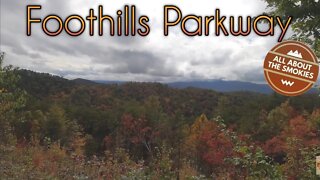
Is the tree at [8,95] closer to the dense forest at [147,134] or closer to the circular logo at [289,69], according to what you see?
the dense forest at [147,134]

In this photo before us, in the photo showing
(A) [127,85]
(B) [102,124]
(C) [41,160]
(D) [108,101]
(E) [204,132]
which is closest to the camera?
(C) [41,160]

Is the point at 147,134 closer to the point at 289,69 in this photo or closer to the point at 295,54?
the point at 295,54

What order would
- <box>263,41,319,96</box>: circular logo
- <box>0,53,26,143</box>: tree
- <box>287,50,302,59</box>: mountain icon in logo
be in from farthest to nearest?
A: 1. <box>0,53,26,143</box>: tree
2. <box>287,50,302,59</box>: mountain icon in logo
3. <box>263,41,319,96</box>: circular logo

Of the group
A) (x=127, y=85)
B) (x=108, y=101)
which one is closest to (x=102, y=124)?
(x=108, y=101)

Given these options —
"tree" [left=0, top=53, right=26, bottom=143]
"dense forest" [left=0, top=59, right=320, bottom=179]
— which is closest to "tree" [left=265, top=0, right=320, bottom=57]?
"dense forest" [left=0, top=59, right=320, bottom=179]

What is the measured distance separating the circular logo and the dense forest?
52.4 inches

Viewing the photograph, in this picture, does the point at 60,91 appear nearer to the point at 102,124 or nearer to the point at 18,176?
the point at 102,124

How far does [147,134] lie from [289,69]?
217 ft

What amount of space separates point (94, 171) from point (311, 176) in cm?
436

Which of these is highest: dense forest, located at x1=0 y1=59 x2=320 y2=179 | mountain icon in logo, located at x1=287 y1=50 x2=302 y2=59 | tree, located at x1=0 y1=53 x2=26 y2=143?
mountain icon in logo, located at x1=287 y1=50 x2=302 y2=59

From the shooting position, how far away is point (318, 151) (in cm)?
797

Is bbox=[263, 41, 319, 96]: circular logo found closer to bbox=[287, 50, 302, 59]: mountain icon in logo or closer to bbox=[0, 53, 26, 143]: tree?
bbox=[287, 50, 302, 59]: mountain icon in logo

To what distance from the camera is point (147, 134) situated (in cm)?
7269

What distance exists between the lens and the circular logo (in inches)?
293
